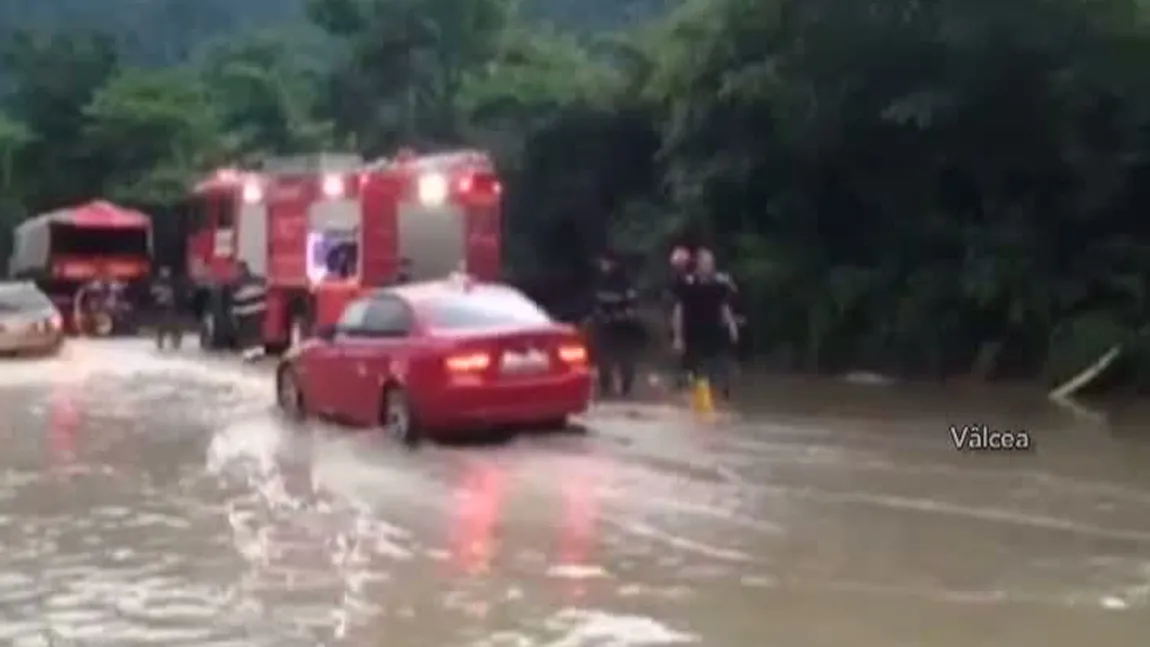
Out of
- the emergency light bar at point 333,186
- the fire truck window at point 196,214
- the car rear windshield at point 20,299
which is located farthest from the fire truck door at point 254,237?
the car rear windshield at point 20,299

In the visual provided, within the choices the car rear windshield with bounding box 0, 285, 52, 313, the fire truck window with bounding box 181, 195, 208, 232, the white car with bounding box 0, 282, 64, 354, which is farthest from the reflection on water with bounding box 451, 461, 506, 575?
the fire truck window with bounding box 181, 195, 208, 232

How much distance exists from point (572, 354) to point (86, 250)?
32.9 metres

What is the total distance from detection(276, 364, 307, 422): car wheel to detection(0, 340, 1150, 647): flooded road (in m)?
0.67

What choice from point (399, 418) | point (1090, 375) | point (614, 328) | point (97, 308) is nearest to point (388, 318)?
point (399, 418)

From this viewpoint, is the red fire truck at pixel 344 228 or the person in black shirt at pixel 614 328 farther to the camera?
the red fire truck at pixel 344 228

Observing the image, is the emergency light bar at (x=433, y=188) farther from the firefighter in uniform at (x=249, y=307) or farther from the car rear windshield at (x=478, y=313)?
the car rear windshield at (x=478, y=313)

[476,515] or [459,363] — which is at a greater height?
[459,363]

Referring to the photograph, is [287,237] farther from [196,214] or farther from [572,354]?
[572,354]

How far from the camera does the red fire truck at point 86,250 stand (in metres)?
48.7

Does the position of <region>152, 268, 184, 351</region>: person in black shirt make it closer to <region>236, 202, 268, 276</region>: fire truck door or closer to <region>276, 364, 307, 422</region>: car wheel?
<region>236, 202, 268, 276</region>: fire truck door

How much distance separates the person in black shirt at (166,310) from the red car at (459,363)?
64.7 ft

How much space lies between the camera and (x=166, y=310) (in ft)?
141

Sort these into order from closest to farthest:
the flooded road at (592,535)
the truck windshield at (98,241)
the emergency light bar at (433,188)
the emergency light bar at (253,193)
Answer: the flooded road at (592,535)
the emergency light bar at (433,188)
the emergency light bar at (253,193)
the truck windshield at (98,241)

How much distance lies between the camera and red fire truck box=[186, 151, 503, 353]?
2852 cm
